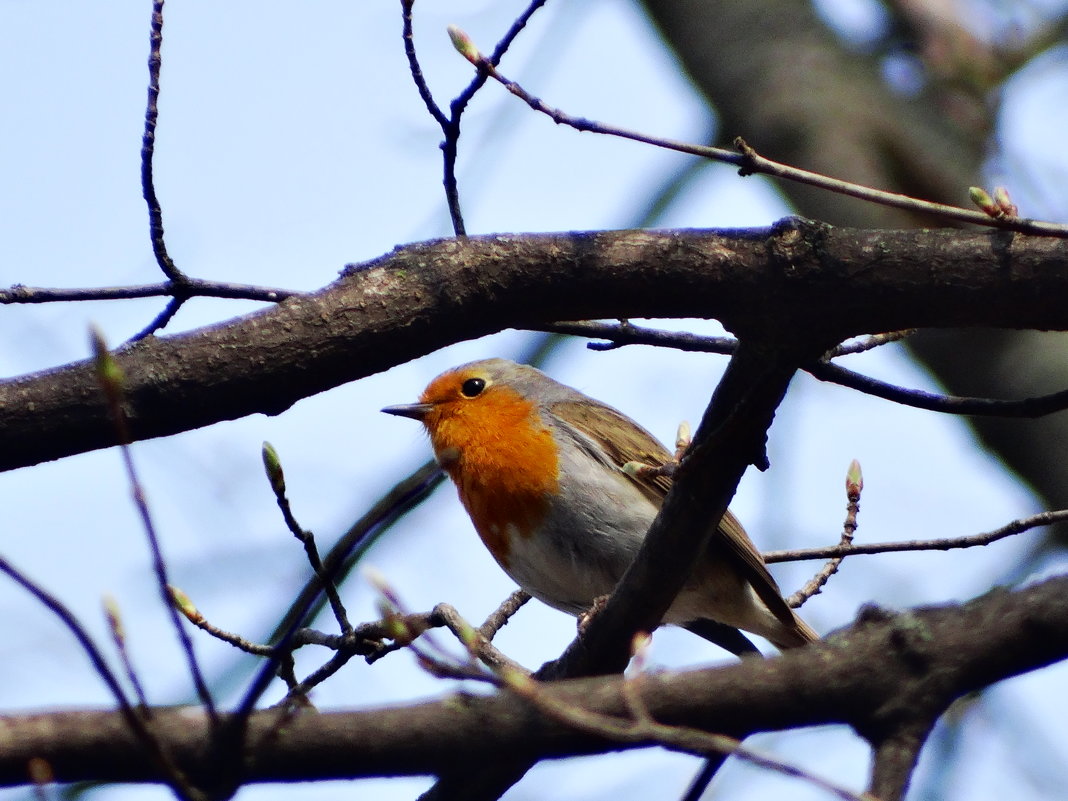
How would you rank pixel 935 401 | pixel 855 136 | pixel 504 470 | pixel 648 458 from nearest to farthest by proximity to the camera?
pixel 935 401
pixel 504 470
pixel 648 458
pixel 855 136

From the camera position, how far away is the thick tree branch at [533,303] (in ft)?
11.8

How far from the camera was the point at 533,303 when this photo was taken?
12.7 feet

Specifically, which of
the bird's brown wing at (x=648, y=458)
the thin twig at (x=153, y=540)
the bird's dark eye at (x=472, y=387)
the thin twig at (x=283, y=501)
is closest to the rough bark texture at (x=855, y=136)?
the bird's brown wing at (x=648, y=458)

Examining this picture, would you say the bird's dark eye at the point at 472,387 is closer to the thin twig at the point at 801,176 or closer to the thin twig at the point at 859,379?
the thin twig at the point at 859,379

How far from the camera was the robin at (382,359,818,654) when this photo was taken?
5.83 metres

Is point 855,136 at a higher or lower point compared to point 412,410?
higher

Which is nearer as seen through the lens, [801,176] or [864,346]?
[801,176]

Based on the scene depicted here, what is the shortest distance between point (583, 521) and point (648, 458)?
35.5 inches

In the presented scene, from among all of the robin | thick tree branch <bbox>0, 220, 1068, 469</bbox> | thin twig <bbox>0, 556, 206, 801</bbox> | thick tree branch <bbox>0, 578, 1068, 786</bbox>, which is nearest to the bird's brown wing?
the robin

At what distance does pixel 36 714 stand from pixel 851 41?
1146cm

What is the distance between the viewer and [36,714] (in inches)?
96.0

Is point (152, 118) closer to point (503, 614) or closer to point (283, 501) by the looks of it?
point (283, 501)

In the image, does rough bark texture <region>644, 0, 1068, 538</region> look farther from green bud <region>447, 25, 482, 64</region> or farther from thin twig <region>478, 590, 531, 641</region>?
green bud <region>447, 25, 482, 64</region>

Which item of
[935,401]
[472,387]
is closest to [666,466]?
[935,401]
